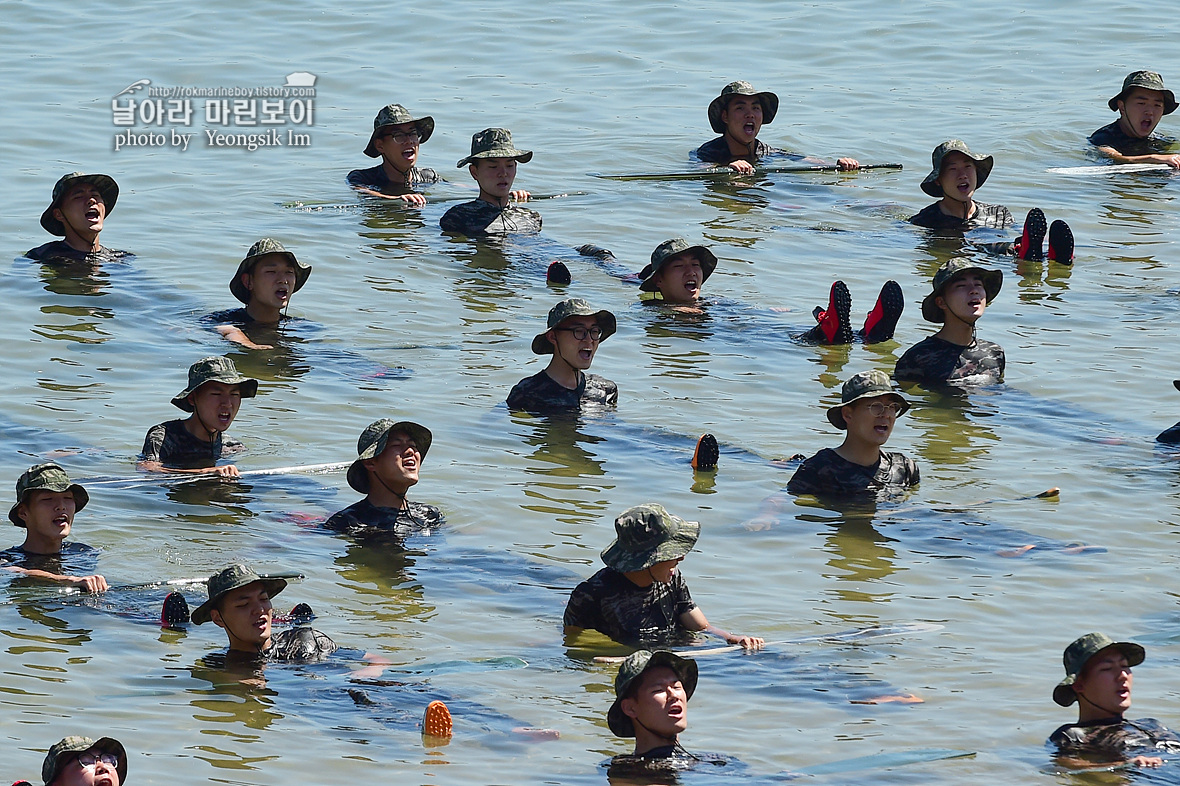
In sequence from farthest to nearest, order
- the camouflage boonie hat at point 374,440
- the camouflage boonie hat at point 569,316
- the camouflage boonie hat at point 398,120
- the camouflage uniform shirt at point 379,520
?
1. the camouflage boonie hat at point 398,120
2. the camouflage boonie hat at point 569,316
3. the camouflage uniform shirt at point 379,520
4. the camouflage boonie hat at point 374,440

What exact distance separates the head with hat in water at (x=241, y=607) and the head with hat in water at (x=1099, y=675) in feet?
15.2

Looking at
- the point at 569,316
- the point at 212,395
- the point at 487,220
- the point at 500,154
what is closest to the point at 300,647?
the point at 212,395

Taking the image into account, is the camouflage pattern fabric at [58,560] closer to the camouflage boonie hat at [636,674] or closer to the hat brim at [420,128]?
the camouflage boonie hat at [636,674]

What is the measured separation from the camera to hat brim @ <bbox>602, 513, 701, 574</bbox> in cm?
1099

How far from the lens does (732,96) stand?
24297mm

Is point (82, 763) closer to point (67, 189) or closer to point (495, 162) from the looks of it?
point (67, 189)

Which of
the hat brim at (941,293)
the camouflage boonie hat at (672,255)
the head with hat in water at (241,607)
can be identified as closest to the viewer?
the head with hat in water at (241,607)

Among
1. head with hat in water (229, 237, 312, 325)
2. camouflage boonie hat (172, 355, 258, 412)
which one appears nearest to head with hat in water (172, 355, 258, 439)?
camouflage boonie hat (172, 355, 258, 412)

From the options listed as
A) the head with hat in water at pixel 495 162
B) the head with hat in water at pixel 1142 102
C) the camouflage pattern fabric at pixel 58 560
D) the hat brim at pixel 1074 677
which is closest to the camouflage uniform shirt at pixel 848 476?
the hat brim at pixel 1074 677

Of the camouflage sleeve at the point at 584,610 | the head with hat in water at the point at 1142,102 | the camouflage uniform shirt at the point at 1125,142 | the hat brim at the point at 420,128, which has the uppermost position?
the head with hat in water at the point at 1142,102

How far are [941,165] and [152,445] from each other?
1088cm

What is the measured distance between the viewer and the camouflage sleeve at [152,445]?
1421 cm

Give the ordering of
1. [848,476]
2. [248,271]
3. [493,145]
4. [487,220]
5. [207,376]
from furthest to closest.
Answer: [487,220] < [493,145] < [248,271] < [207,376] < [848,476]

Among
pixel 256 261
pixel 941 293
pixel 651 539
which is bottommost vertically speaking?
pixel 651 539
